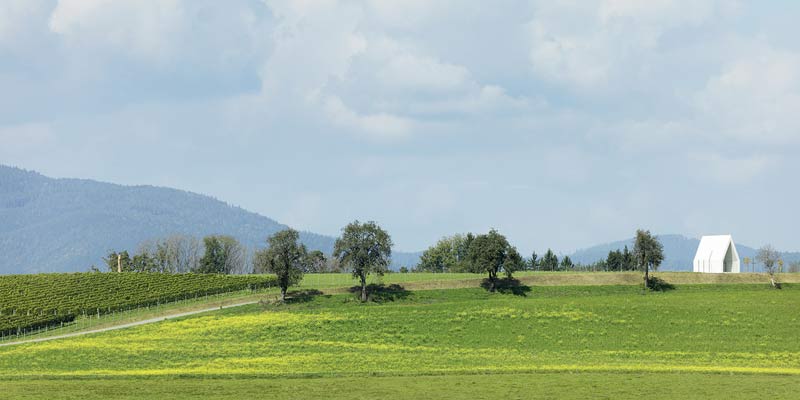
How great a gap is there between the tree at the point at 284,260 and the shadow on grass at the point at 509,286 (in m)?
29.5

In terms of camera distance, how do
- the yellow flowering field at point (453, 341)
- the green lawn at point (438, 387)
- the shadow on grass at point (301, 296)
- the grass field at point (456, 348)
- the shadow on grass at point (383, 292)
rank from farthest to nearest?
the shadow on grass at point (383, 292)
the shadow on grass at point (301, 296)
the yellow flowering field at point (453, 341)
the grass field at point (456, 348)
the green lawn at point (438, 387)

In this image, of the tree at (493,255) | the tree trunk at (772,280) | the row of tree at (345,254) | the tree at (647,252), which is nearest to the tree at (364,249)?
the row of tree at (345,254)

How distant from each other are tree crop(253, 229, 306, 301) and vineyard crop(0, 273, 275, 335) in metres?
14.8

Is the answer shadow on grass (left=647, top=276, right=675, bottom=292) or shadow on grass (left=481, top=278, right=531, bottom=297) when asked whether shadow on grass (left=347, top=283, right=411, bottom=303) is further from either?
shadow on grass (left=647, top=276, right=675, bottom=292)

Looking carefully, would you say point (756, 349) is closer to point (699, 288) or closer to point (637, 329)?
point (637, 329)

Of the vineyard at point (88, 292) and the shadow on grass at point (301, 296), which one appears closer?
the vineyard at point (88, 292)

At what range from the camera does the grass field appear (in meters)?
58.2

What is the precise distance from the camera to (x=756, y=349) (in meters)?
79.5

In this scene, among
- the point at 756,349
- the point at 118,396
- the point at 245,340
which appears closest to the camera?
the point at 118,396

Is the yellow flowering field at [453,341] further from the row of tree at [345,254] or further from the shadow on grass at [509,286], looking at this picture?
the shadow on grass at [509,286]

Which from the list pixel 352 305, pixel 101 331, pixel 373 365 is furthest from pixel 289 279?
pixel 373 365

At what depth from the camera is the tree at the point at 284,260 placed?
413 feet

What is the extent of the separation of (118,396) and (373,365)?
2225cm

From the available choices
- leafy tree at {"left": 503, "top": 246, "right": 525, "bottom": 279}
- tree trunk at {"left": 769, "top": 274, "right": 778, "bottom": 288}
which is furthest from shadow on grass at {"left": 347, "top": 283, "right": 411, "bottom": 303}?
tree trunk at {"left": 769, "top": 274, "right": 778, "bottom": 288}
